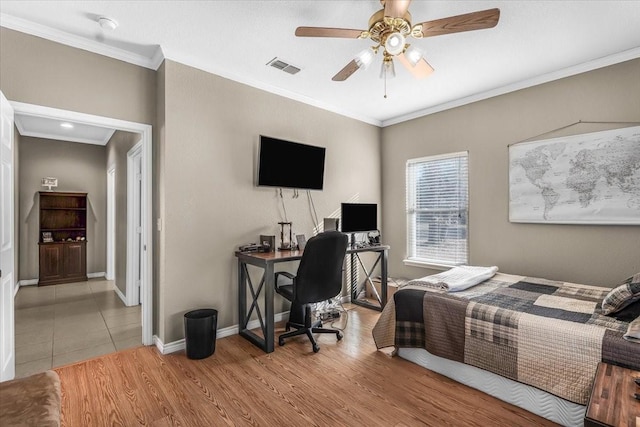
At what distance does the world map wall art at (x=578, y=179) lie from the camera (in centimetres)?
287

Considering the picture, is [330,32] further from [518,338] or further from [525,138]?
[525,138]

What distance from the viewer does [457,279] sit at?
9.26 ft

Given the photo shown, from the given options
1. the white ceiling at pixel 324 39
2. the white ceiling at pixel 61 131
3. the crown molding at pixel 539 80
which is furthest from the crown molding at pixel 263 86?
the white ceiling at pixel 61 131

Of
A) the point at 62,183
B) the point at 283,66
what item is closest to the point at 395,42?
the point at 283,66

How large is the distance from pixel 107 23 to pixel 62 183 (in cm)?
481

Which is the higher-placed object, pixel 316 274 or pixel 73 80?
pixel 73 80

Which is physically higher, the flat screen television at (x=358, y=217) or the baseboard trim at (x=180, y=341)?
the flat screen television at (x=358, y=217)

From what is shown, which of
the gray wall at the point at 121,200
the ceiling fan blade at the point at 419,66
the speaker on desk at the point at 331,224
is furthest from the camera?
the gray wall at the point at 121,200

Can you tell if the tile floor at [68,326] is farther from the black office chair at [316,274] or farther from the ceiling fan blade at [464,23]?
the ceiling fan blade at [464,23]

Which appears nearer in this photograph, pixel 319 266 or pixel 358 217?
pixel 319 266

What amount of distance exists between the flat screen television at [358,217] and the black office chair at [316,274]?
1.15m

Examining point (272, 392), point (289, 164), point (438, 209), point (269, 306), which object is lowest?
point (272, 392)

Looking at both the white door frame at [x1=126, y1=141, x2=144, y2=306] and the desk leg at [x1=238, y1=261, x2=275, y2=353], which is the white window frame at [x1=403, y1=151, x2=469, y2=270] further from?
the white door frame at [x1=126, y1=141, x2=144, y2=306]

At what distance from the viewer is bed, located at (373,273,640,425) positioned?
177 cm
